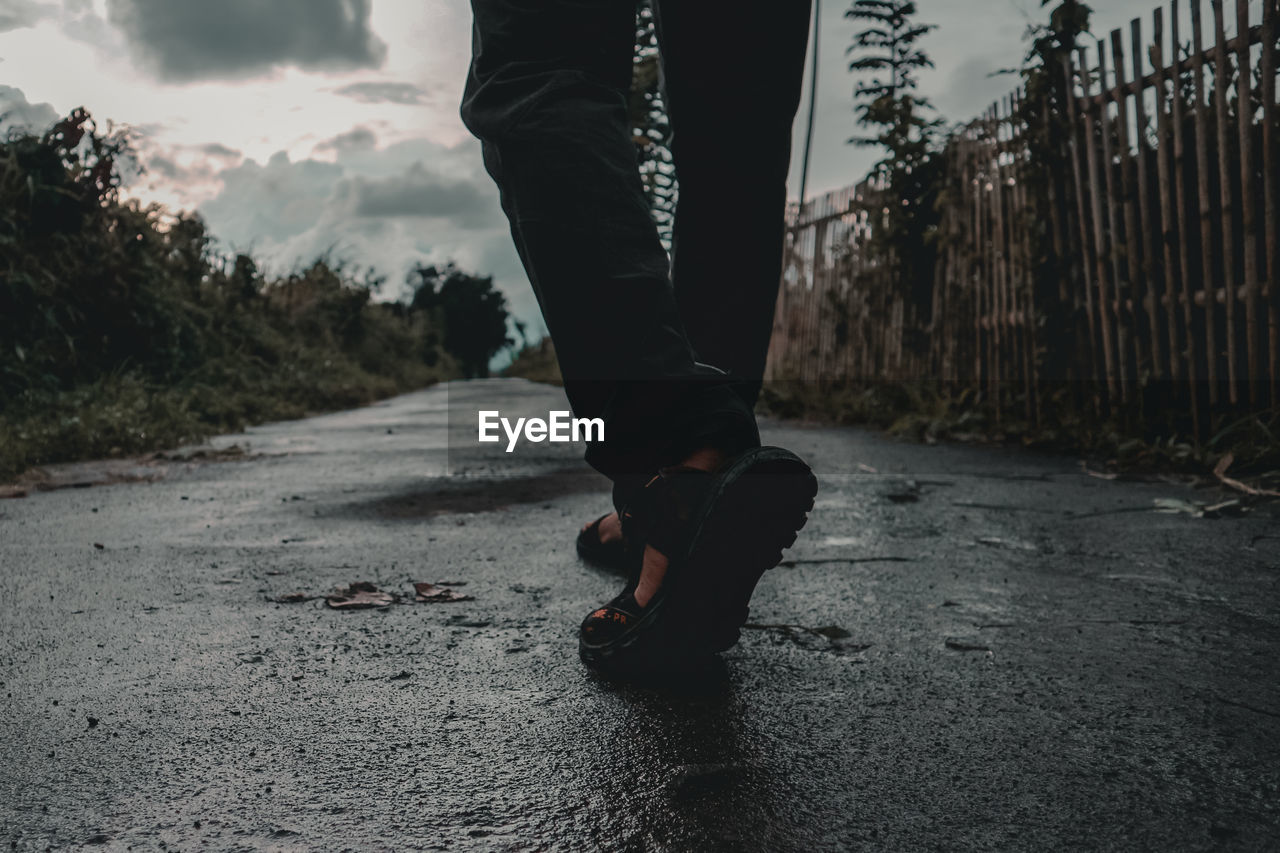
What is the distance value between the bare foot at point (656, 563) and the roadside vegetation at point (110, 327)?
3.39 meters

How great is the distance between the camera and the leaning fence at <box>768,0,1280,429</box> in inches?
150

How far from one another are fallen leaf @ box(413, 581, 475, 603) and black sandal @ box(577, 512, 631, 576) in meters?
0.35

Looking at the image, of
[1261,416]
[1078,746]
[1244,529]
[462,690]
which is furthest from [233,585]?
[1261,416]

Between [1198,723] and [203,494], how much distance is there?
325 centimetres

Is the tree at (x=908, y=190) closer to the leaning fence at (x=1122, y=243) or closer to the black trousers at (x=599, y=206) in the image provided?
the leaning fence at (x=1122, y=243)

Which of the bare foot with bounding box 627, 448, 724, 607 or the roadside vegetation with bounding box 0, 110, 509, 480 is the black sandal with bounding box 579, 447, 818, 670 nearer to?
the bare foot with bounding box 627, 448, 724, 607

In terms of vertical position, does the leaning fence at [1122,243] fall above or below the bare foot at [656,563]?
above

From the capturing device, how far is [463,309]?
6800 cm

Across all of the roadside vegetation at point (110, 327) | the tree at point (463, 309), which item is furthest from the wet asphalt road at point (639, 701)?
the tree at point (463, 309)

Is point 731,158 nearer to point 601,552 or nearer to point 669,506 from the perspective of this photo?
point 669,506

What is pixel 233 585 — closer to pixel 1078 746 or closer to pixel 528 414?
pixel 1078 746

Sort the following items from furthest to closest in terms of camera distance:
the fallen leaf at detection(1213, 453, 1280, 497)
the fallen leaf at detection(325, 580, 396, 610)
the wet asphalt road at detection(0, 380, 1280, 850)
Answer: the fallen leaf at detection(1213, 453, 1280, 497) → the fallen leaf at detection(325, 580, 396, 610) → the wet asphalt road at detection(0, 380, 1280, 850)

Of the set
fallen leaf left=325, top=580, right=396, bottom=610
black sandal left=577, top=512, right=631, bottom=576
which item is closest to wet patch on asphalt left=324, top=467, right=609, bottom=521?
black sandal left=577, top=512, right=631, bottom=576

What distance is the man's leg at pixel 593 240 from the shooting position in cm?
142
